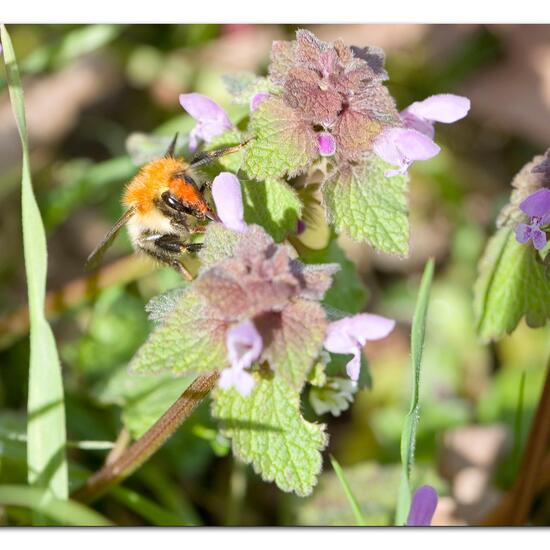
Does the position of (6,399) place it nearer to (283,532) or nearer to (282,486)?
(283,532)

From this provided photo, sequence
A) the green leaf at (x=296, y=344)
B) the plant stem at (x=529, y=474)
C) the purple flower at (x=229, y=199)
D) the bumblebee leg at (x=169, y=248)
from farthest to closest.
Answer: the plant stem at (x=529, y=474) < the bumblebee leg at (x=169, y=248) < the purple flower at (x=229, y=199) < the green leaf at (x=296, y=344)

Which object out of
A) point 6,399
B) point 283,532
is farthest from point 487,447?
point 6,399

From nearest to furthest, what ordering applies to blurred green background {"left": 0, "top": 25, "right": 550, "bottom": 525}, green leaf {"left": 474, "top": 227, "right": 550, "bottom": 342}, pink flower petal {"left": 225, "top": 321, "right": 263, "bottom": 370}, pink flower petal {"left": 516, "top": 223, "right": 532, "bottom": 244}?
pink flower petal {"left": 225, "top": 321, "right": 263, "bottom": 370}, pink flower petal {"left": 516, "top": 223, "right": 532, "bottom": 244}, green leaf {"left": 474, "top": 227, "right": 550, "bottom": 342}, blurred green background {"left": 0, "top": 25, "right": 550, "bottom": 525}

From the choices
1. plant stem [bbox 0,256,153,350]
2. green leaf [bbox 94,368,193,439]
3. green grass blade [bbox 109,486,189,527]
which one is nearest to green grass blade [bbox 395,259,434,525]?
green leaf [bbox 94,368,193,439]

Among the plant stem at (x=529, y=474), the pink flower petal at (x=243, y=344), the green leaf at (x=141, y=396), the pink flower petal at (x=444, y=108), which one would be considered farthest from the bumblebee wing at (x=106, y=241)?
the plant stem at (x=529, y=474)

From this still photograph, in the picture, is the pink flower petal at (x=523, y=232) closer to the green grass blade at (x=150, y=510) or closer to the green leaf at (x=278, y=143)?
the green leaf at (x=278, y=143)

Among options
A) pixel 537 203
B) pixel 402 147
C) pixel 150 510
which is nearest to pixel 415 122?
pixel 402 147

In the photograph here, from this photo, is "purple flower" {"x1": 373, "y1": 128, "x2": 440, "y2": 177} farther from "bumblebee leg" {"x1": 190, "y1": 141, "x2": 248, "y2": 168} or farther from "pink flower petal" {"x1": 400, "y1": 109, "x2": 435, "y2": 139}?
"bumblebee leg" {"x1": 190, "y1": 141, "x2": 248, "y2": 168}
